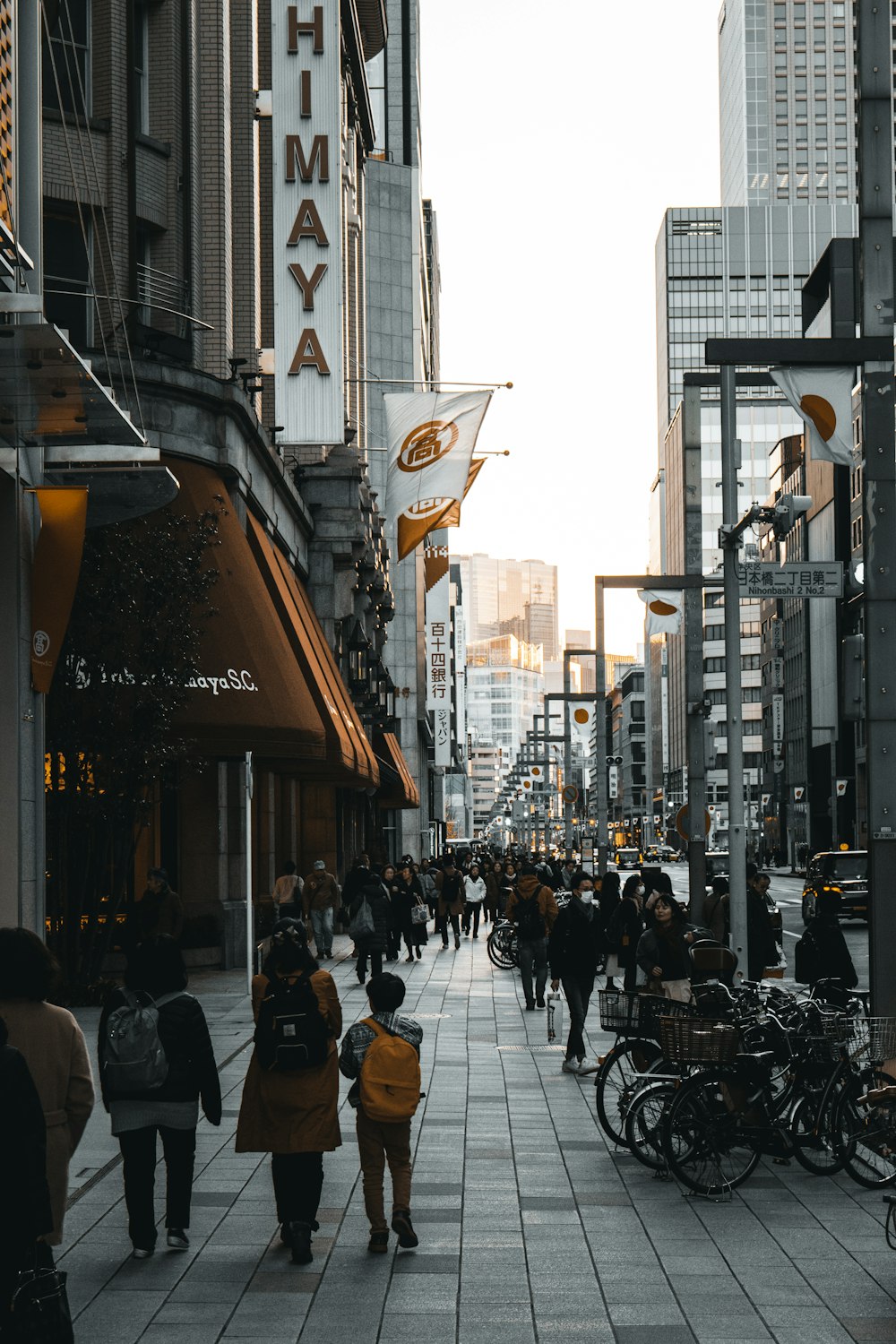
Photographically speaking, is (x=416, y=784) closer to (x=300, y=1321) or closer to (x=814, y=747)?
(x=814, y=747)

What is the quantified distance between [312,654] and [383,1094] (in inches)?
764

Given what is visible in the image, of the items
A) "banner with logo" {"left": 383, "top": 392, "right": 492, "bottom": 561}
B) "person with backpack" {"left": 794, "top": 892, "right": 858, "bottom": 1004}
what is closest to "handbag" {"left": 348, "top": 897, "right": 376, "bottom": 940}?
"banner with logo" {"left": 383, "top": 392, "right": 492, "bottom": 561}

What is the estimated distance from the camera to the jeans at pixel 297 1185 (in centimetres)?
871

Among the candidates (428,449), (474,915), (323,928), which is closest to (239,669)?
(428,449)

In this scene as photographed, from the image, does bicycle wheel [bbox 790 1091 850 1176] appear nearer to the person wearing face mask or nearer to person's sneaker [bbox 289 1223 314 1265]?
person's sneaker [bbox 289 1223 314 1265]

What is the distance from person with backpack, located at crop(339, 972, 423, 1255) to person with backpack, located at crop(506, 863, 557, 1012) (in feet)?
36.0

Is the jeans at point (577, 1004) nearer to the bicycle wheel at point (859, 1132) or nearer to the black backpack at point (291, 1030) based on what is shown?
the bicycle wheel at point (859, 1132)

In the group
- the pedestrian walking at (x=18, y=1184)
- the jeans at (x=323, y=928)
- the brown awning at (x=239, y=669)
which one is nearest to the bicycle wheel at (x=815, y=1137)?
the pedestrian walking at (x=18, y=1184)

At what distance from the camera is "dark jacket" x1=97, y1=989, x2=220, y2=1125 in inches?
336

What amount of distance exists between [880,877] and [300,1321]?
6985 mm

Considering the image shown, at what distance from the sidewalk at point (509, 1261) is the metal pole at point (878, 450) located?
3360mm

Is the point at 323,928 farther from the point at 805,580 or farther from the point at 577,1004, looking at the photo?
the point at 805,580

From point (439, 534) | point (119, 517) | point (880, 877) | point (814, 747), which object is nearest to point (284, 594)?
point (119, 517)

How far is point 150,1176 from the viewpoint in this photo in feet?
28.1
